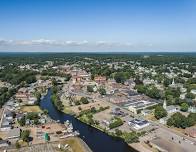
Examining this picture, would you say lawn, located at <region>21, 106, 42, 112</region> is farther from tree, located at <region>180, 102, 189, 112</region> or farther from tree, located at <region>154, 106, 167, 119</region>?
tree, located at <region>180, 102, 189, 112</region>

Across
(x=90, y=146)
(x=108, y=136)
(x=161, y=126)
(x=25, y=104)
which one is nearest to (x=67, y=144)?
(x=90, y=146)

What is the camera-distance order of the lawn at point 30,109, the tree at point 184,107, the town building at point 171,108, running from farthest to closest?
the lawn at point 30,109
the tree at point 184,107
the town building at point 171,108

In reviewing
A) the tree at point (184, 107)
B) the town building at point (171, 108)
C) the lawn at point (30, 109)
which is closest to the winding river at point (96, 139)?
the lawn at point (30, 109)

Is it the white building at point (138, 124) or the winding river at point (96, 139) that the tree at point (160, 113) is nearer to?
the white building at point (138, 124)

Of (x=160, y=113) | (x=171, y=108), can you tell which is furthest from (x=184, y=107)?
(x=160, y=113)

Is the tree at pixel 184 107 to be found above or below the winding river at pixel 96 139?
above

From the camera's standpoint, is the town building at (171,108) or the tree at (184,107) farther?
the tree at (184,107)

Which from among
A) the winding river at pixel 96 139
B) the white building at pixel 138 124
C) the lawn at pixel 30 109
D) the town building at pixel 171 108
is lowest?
the winding river at pixel 96 139

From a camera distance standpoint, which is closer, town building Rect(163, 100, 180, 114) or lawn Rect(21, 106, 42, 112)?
town building Rect(163, 100, 180, 114)

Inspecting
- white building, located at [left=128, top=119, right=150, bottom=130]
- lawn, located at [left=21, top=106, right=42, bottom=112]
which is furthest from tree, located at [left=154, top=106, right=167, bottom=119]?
lawn, located at [left=21, top=106, right=42, bottom=112]

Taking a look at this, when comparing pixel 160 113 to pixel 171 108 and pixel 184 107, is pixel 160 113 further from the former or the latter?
pixel 184 107

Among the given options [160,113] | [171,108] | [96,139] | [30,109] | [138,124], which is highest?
[160,113]
